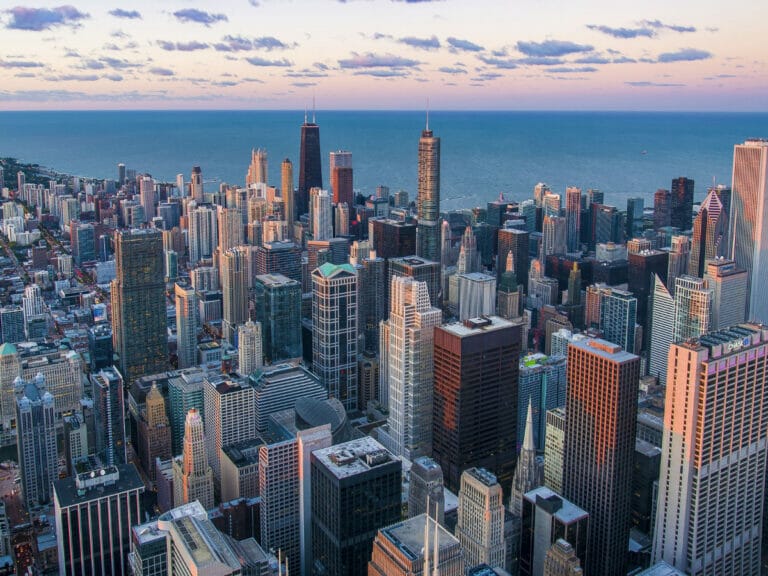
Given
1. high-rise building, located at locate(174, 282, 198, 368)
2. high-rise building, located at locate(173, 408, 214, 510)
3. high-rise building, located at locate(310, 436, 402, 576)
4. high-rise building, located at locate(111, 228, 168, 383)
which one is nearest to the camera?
high-rise building, located at locate(310, 436, 402, 576)

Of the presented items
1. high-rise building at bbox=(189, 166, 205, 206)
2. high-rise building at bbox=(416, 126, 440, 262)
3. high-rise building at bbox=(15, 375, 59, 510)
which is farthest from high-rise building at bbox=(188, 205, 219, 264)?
high-rise building at bbox=(15, 375, 59, 510)

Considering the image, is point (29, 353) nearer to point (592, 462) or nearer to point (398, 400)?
point (398, 400)

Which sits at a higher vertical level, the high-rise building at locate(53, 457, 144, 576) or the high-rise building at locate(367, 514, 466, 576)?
the high-rise building at locate(367, 514, 466, 576)

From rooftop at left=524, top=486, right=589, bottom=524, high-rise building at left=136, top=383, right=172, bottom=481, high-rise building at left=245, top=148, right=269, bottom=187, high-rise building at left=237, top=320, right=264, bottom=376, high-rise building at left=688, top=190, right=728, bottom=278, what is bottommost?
high-rise building at left=136, top=383, right=172, bottom=481

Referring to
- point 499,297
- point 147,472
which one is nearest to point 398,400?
point 147,472

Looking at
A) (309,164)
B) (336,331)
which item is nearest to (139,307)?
(336,331)

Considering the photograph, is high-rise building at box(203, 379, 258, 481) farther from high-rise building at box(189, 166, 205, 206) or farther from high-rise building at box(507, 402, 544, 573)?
high-rise building at box(189, 166, 205, 206)

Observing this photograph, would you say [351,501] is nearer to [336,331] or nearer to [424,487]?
[424,487]

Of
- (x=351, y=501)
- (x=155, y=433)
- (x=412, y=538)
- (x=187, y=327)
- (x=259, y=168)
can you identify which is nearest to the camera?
(x=412, y=538)
